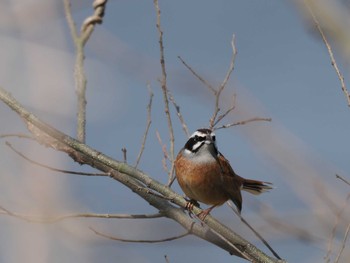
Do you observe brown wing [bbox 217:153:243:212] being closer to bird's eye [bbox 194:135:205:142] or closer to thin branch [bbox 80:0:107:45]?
bird's eye [bbox 194:135:205:142]

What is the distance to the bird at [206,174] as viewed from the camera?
15.4ft

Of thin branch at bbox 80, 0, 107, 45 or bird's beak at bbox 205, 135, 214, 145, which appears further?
bird's beak at bbox 205, 135, 214, 145

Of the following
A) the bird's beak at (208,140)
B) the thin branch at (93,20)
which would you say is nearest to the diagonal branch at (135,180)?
the thin branch at (93,20)

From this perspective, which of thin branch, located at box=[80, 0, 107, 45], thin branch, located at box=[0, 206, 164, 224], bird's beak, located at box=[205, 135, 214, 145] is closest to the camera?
thin branch, located at box=[0, 206, 164, 224]

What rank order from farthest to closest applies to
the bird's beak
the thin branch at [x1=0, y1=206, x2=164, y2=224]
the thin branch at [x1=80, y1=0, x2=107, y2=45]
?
the bird's beak, the thin branch at [x1=80, y1=0, x2=107, y2=45], the thin branch at [x1=0, y1=206, x2=164, y2=224]

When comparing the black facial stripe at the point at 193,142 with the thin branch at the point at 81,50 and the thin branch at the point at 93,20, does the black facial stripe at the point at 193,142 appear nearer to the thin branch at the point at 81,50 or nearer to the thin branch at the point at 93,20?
the thin branch at the point at 81,50

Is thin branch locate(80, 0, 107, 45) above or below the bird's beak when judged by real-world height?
below

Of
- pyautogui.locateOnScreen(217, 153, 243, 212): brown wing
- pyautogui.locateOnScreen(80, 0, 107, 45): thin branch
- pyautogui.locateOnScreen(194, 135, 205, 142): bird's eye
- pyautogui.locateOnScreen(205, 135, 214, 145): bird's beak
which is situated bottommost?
pyautogui.locateOnScreen(217, 153, 243, 212): brown wing

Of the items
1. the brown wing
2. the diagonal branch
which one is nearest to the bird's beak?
the brown wing

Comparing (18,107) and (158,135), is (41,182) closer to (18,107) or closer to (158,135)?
(18,107)

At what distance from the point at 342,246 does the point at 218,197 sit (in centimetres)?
208

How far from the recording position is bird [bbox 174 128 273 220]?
184 inches

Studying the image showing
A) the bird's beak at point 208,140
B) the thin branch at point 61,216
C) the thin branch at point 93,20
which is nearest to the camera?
the thin branch at point 61,216

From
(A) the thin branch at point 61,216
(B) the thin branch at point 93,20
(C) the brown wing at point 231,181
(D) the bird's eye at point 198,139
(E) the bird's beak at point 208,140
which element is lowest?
(A) the thin branch at point 61,216
